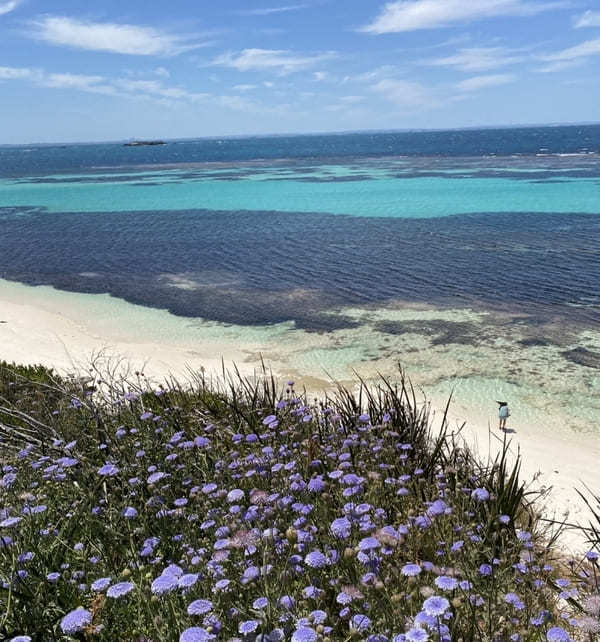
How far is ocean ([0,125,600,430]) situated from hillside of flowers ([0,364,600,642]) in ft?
23.2

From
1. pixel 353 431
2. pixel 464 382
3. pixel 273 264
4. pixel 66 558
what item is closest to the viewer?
pixel 66 558

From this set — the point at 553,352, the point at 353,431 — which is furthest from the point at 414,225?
the point at 353,431

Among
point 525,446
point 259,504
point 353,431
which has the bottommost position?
point 525,446

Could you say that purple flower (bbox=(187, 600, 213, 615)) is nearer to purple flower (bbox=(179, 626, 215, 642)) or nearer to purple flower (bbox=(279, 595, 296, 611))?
purple flower (bbox=(179, 626, 215, 642))

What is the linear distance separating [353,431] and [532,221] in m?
29.1

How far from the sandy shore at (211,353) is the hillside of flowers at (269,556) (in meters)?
3.16

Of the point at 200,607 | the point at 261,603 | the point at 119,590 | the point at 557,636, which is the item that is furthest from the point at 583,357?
the point at 119,590

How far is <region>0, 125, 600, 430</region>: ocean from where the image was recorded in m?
13.5

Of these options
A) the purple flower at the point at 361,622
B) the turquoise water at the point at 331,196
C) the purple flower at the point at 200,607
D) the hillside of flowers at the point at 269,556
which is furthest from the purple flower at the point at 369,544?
the turquoise water at the point at 331,196

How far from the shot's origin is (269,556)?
125 inches

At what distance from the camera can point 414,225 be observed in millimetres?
32375

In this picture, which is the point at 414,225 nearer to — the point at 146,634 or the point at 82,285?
the point at 82,285

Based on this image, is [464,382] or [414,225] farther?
[414,225]

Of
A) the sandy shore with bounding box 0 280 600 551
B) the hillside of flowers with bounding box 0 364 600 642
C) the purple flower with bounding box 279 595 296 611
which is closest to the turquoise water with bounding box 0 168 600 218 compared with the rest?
the sandy shore with bounding box 0 280 600 551
